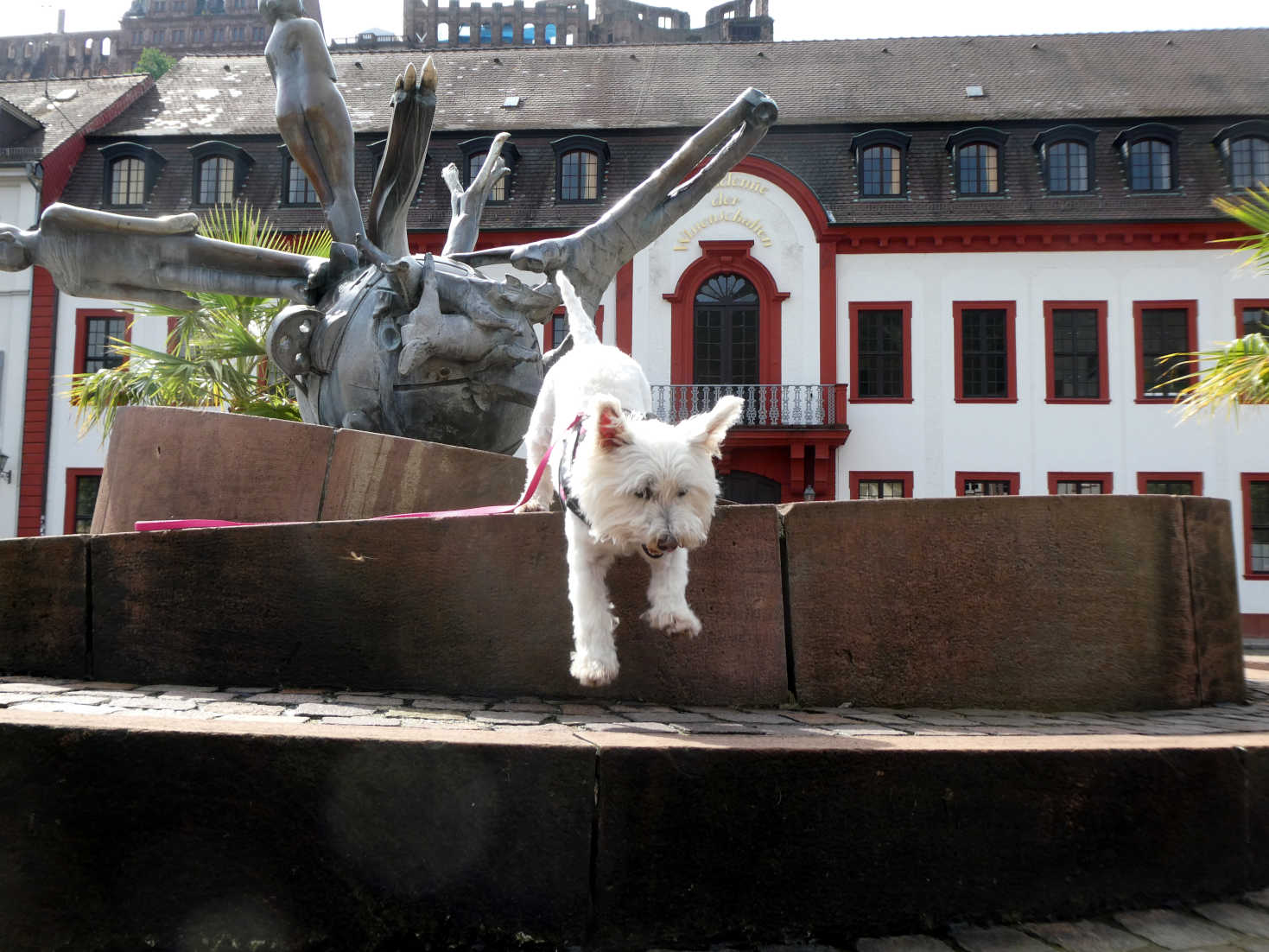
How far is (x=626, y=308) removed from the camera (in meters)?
27.0

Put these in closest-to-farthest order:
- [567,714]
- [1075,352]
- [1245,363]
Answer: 1. [567,714]
2. [1245,363]
3. [1075,352]

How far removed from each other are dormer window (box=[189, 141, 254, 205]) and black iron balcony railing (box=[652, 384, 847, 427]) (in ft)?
41.0

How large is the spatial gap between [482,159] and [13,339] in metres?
12.9

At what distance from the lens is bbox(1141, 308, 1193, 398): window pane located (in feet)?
86.2

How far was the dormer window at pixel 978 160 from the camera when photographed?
89.0ft

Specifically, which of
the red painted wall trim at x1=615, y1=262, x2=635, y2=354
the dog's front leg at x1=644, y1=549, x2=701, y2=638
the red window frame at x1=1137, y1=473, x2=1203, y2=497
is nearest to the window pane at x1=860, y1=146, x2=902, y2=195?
the red painted wall trim at x1=615, y1=262, x2=635, y2=354

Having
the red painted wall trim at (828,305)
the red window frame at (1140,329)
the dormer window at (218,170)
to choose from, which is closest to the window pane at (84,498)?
the dormer window at (218,170)

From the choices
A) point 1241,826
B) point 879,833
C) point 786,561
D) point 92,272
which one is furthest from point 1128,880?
point 92,272

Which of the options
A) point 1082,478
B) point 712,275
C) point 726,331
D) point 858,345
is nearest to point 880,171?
point 858,345

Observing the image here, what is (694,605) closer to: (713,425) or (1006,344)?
(713,425)

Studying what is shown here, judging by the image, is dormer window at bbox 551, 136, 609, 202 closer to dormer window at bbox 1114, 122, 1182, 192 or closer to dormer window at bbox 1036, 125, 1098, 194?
dormer window at bbox 1036, 125, 1098, 194

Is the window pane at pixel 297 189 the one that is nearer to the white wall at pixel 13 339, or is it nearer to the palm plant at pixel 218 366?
the white wall at pixel 13 339

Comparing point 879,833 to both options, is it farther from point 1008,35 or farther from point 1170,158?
point 1008,35

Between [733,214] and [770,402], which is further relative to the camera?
[733,214]
